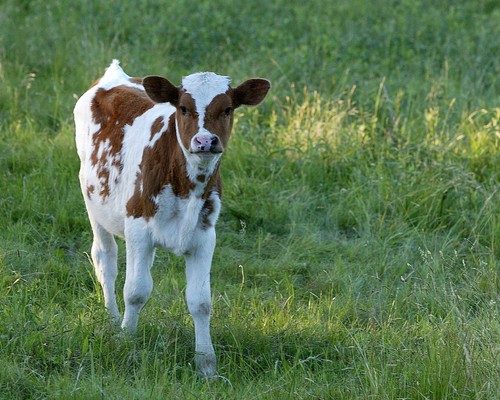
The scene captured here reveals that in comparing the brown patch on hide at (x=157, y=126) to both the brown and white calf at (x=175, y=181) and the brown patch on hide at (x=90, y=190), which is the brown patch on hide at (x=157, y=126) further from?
the brown patch on hide at (x=90, y=190)

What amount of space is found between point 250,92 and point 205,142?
0.77 metres

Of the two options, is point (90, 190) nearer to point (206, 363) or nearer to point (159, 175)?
point (159, 175)

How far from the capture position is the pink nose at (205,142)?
5516 mm

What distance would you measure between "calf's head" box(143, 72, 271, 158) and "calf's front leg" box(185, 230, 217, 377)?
0.62 meters

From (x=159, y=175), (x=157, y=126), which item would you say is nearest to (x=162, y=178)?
(x=159, y=175)

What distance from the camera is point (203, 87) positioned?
5844mm

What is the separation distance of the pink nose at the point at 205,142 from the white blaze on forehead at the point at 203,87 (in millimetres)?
250

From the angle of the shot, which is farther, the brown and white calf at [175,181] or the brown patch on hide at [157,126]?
the brown patch on hide at [157,126]

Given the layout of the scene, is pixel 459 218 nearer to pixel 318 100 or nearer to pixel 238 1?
pixel 318 100

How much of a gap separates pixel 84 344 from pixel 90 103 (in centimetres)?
196

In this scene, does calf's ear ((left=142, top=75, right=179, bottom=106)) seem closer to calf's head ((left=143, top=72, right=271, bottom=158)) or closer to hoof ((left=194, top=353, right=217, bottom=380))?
calf's head ((left=143, top=72, right=271, bottom=158))

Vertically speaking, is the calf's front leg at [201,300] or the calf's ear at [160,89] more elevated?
the calf's ear at [160,89]

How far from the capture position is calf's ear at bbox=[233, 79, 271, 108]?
Answer: 610cm

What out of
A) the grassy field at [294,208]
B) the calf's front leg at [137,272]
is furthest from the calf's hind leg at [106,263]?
the calf's front leg at [137,272]
